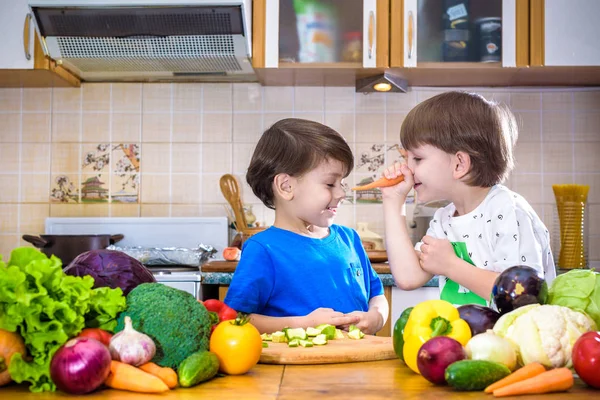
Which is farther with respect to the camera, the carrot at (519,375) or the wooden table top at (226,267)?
the wooden table top at (226,267)

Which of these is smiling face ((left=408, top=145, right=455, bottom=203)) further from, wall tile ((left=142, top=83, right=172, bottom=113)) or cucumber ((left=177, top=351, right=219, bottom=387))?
wall tile ((left=142, top=83, right=172, bottom=113))

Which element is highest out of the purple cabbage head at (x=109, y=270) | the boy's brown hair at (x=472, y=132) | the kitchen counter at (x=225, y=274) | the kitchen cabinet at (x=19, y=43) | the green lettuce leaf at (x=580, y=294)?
the kitchen cabinet at (x=19, y=43)

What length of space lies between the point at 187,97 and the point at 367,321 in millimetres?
2160

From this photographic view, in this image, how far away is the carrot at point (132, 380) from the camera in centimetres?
91

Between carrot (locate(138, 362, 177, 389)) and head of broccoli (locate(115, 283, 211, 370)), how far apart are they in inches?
1.1

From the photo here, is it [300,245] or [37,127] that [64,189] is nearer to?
[37,127]

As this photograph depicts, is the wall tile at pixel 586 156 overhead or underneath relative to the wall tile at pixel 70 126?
underneath

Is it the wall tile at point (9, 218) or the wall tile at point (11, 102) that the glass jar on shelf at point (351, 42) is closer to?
the wall tile at point (11, 102)

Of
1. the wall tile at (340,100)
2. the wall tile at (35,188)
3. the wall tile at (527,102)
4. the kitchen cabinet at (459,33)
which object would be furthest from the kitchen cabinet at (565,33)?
the wall tile at (35,188)

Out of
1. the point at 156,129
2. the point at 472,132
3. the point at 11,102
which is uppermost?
the point at 11,102

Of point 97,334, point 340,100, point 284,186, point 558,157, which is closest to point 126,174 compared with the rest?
point 340,100

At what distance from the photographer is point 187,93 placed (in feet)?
11.6

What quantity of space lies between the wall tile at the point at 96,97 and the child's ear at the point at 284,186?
1.97 metres

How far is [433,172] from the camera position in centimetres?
162
